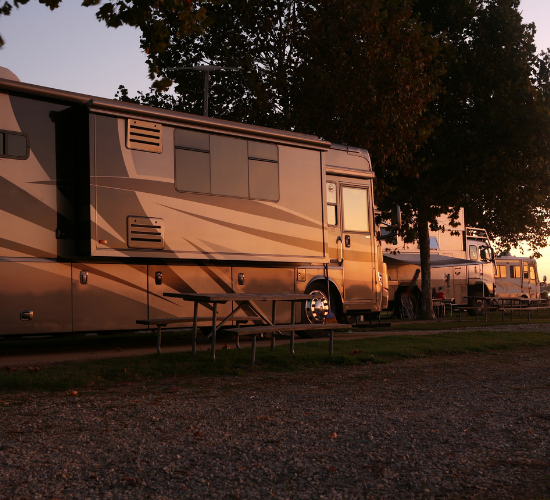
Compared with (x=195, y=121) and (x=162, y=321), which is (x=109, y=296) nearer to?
(x=162, y=321)

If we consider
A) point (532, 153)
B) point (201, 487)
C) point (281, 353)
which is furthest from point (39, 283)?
point (532, 153)

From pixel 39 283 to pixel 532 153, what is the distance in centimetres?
1531

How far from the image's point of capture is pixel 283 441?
14.9 feet

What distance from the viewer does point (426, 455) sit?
4133mm

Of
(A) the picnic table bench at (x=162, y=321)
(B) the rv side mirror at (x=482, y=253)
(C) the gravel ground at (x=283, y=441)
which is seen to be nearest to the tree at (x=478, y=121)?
(B) the rv side mirror at (x=482, y=253)

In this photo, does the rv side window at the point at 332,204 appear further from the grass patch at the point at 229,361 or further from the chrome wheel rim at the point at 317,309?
the grass patch at the point at 229,361

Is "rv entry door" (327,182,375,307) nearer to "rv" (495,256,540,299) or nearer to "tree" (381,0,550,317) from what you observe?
"tree" (381,0,550,317)

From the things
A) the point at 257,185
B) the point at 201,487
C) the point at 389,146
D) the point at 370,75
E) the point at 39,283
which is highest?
the point at 370,75

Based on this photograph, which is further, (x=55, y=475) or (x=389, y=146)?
(x=389, y=146)

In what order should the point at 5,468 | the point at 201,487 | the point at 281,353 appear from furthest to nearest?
the point at 281,353 → the point at 5,468 → the point at 201,487

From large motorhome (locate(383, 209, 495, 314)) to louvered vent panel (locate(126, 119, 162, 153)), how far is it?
12.5 meters

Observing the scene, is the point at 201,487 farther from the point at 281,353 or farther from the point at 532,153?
the point at 532,153

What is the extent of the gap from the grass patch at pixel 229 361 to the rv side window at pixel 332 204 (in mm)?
2579

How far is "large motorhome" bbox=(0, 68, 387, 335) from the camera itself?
30.9 ft
